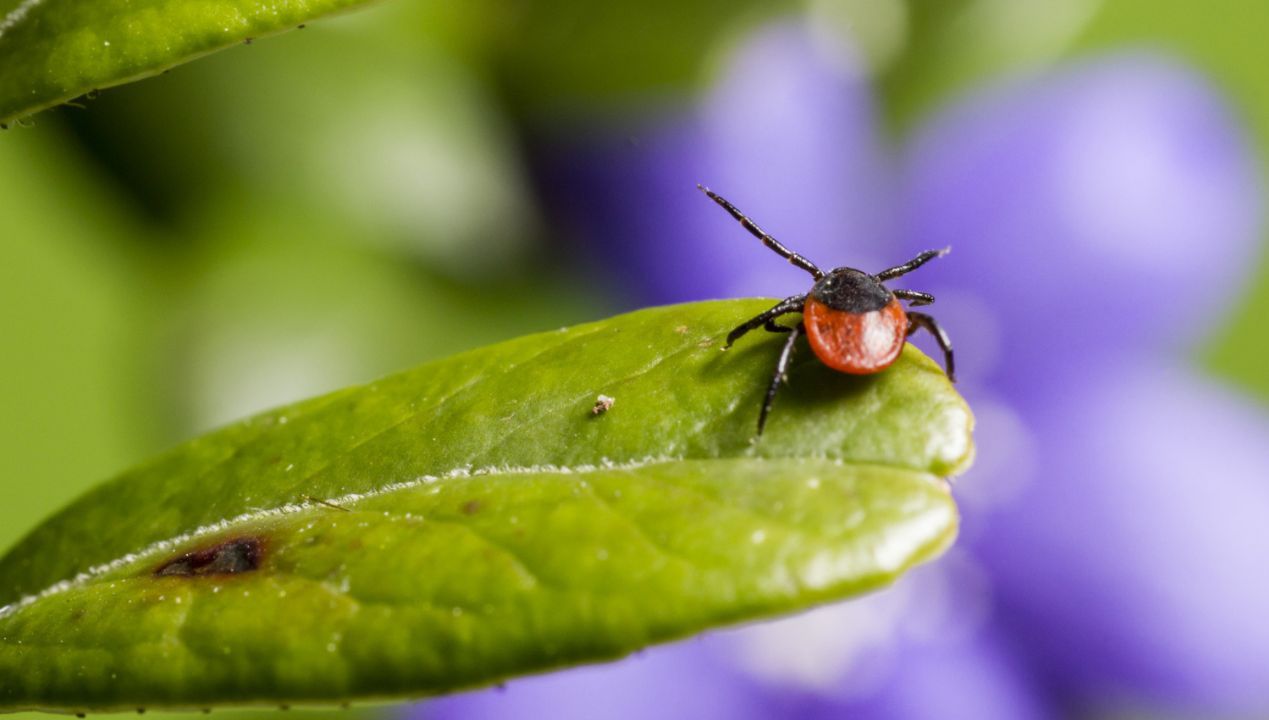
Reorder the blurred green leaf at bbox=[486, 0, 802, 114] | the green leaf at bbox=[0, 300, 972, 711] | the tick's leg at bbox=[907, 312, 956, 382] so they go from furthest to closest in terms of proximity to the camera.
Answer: the blurred green leaf at bbox=[486, 0, 802, 114] → the tick's leg at bbox=[907, 312, 956, 382] → the green leaf at bbox=[0, 300, 972, 711]

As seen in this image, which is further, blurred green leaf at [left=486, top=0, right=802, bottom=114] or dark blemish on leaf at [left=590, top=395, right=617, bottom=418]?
blurred green leaf at [left=486, top=0, right=802, bottom=114]

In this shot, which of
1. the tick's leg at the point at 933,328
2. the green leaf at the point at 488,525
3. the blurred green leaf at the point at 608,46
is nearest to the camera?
the green leaf at the point at 488,525

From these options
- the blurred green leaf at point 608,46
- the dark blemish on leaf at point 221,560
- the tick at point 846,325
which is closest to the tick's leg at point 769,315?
the tick at point 846,325

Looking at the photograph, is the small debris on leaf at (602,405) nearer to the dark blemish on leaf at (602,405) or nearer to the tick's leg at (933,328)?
the dark blemish on leaf at (602,405)

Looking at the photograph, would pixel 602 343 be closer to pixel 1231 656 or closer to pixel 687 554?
pixel 687 554

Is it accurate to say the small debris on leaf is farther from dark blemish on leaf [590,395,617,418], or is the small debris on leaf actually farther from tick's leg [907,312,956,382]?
tick's leg [907,312,956,382]

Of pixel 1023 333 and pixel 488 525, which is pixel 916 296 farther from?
pixel 1023 333

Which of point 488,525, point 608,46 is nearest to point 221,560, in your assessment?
point 488,525

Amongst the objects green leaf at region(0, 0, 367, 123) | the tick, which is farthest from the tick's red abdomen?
green leaf at region(0, 0, 367, 123)
